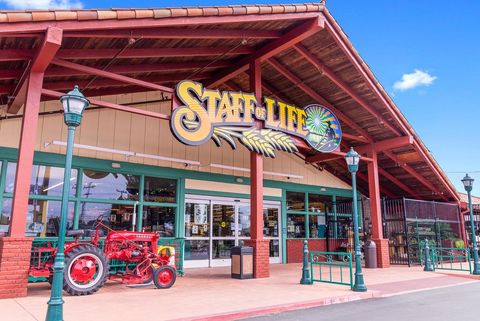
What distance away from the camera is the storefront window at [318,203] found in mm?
17609

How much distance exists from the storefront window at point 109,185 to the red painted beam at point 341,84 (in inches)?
254

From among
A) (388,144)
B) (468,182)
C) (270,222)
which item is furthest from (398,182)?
(270,222)

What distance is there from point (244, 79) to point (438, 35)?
60.4ft

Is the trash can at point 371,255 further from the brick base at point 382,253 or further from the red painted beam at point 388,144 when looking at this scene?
the red painted beam at point 388,144

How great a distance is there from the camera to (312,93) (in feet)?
45.5

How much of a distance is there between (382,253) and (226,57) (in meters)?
8.92

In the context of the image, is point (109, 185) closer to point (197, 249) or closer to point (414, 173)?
point (197, 249)

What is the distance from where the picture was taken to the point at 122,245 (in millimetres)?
9312

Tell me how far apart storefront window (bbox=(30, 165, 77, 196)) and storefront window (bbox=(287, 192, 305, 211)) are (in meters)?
8.83

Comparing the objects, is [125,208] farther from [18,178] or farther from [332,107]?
[332,107]

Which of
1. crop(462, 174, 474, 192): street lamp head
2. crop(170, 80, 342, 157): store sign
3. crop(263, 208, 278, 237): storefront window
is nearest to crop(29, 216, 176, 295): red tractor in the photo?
crop(170, 80, 342, 157): store sign

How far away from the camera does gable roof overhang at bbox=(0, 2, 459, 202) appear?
26.7ft

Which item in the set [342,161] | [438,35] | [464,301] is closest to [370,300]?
[464,301]

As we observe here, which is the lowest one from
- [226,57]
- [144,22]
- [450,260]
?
[450,260]
